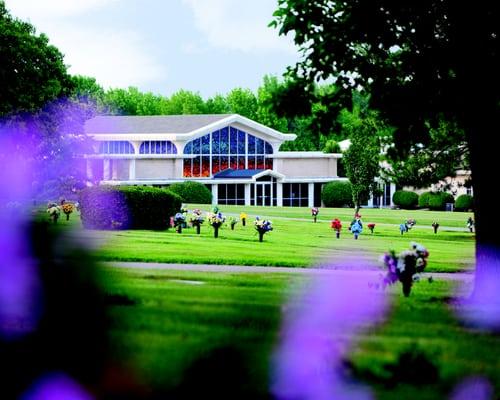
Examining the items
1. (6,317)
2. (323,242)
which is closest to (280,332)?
A: (6,317)

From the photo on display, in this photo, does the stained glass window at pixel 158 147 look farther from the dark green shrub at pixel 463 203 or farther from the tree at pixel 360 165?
the tree at pixel 360 165

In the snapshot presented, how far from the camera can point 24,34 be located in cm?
3634

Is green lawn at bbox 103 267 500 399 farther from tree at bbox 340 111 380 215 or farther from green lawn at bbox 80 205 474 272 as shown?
tree at bbox 340 111 380 215

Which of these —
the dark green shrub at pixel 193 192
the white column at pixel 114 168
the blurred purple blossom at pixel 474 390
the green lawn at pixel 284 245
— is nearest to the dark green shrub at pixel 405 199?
the dark green shrub at pixel 193 192

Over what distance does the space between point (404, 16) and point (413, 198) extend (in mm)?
51388

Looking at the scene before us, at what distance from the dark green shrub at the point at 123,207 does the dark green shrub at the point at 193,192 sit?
2904 cm

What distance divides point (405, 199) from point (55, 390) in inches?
2273

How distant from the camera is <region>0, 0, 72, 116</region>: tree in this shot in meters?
35.0

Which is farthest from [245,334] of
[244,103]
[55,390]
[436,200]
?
[244,103]

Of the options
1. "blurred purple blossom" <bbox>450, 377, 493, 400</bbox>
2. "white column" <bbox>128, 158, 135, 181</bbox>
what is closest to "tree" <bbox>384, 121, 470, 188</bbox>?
"blurred purple blossom" <bbox>450, 377, 493, 400</bbox>

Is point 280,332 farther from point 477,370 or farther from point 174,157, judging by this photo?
point 174,157

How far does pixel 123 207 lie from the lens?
29.0 m

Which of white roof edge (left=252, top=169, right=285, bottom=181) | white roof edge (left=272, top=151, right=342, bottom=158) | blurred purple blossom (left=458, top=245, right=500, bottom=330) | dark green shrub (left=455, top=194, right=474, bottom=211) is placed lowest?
blurred purple blossom (left=458, top=245, right=500, bottom=330)

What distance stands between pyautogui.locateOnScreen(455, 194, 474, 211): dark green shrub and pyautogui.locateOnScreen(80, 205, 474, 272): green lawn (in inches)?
720
